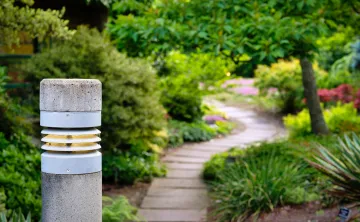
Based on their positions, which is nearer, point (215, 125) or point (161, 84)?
point (161, 84)

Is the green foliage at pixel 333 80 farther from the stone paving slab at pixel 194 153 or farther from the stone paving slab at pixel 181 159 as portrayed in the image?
the stone paving slab at pixel 181 159

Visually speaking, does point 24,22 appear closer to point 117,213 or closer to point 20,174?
point 20,174

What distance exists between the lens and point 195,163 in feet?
34.7

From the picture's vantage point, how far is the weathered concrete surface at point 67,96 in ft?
9.51

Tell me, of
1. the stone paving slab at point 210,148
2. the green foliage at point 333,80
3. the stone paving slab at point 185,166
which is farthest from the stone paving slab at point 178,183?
the green foliage at point 333,80

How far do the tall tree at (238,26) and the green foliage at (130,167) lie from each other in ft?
6.57

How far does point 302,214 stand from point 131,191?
9.79 ft

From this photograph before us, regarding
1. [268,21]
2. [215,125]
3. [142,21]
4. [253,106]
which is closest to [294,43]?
[268,21]

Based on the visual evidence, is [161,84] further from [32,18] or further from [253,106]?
[32,18]

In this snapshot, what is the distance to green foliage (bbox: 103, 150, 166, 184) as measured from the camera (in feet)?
29.0

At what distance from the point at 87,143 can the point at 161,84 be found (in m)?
10.7

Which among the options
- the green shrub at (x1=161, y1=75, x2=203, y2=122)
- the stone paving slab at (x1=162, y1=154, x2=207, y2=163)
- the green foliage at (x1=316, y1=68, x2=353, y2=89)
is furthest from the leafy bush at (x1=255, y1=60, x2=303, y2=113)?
the stone paving slab at (x1=162, y1=154, x2=207, y2=163)

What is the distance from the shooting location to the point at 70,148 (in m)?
2.94

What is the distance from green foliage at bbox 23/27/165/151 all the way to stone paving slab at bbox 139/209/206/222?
1301 millimetres
